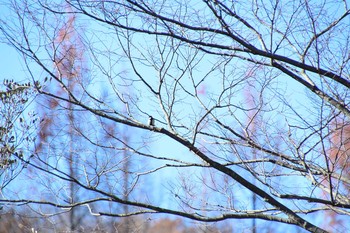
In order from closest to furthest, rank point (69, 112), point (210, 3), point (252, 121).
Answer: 1. point (210, 3)
2. point (69, 112)
3. point (252, 121)

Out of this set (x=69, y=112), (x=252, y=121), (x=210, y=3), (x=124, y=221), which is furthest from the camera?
(x=124, y=221)

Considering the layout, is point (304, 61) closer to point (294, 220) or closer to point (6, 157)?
point (294, 220)

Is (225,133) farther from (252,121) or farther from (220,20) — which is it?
(220,20)

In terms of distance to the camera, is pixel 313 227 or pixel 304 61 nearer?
pixel 313 227

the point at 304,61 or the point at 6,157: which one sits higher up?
the point at 304,61

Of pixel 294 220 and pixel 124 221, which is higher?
pixel 124 221

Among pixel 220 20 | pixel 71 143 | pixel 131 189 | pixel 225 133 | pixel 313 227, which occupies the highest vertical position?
pixel 220 20

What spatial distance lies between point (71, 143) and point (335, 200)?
234 cm

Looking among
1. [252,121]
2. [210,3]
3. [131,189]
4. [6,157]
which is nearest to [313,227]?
[252,121]

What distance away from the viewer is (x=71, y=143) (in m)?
4.49

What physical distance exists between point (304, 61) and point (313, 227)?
1506 millimetres

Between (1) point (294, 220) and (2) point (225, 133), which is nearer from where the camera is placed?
(1) point (294, 220)

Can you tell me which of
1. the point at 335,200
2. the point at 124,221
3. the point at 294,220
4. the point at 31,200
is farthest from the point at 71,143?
the point at 335,200

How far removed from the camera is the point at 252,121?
4.93 metres
